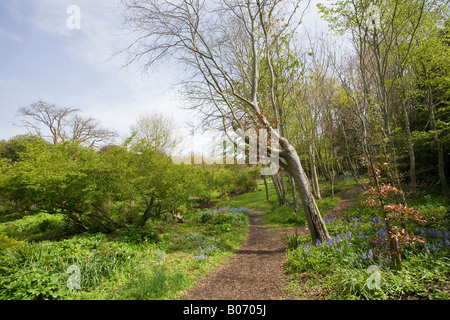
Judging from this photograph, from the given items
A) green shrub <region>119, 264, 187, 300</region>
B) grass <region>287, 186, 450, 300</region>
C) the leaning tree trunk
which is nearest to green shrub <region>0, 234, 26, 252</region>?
green shrub <region>119, 264, 187, 300</region>

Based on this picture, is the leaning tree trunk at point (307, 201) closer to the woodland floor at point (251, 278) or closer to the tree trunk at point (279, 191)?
the woodland floor at point (251, 278)

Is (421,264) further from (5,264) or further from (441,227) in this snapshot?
(5,264)

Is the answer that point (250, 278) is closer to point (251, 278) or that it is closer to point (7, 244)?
point (251, 278)

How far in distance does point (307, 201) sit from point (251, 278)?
2.39 meters

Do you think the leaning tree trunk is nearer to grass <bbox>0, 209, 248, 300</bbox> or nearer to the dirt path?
the dirt path

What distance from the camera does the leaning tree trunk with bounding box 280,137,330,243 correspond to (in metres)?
5.20

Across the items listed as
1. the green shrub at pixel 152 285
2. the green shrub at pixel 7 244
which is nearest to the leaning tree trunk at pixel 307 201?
the green shrub at pixel 152 285

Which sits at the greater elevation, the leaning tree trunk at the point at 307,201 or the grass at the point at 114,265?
the leaning tree trunk at the point at 307,201

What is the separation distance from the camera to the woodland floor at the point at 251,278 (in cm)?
361

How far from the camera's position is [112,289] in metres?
3.85

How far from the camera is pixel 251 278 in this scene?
13.9 feet

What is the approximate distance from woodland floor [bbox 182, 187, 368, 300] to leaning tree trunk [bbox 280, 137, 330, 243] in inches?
41.1

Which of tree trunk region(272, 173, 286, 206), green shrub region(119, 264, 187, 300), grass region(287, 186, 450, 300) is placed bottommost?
green shrub region(119, 264, 187, 300)

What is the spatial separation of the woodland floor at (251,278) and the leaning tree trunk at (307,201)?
1.04m
